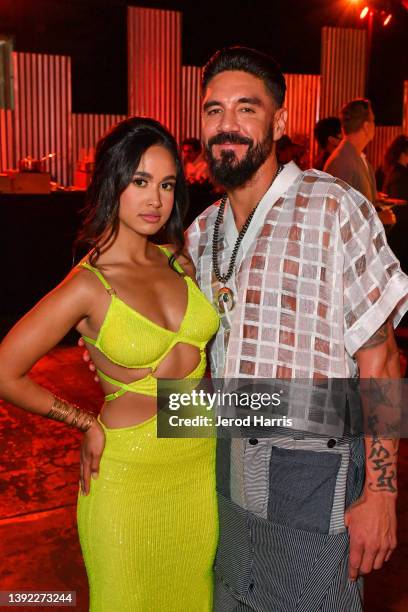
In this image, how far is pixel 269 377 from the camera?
163 cm

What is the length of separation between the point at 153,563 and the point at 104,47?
7.93 meters

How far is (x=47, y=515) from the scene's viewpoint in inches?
120

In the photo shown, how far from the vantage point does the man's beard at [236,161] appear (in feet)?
5.66

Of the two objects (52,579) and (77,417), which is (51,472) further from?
(77,417)

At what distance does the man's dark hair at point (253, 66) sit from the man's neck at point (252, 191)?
17 cm

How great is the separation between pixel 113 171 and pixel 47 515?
179cm

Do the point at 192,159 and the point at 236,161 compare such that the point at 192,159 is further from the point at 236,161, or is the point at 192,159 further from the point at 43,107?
the point at 236,161

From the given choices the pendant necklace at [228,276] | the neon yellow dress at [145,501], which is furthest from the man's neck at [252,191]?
the neon yellow dress at [145,501]

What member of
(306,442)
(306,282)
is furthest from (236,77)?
(306,442)

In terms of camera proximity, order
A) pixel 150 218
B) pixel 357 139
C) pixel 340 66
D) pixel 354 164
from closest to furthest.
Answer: pixel 150 218, pixel 354 164, pixel 357 139, pixel 340 66

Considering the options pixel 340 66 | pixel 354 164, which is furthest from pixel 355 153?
pixel 340 66

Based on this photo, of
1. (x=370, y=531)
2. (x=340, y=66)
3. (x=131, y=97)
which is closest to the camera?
(x=370, y=531)

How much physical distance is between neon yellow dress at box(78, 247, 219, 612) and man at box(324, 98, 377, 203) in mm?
3365

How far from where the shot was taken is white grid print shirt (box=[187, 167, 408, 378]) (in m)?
1.61
